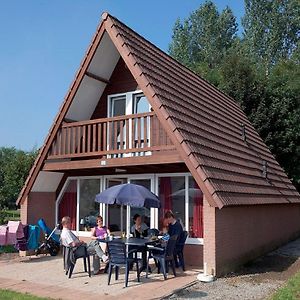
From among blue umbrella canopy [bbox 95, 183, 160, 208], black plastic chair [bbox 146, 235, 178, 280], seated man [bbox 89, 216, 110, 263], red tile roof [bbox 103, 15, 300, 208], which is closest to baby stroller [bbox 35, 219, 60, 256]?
seated man [bbox 89, 216, 110, 263]

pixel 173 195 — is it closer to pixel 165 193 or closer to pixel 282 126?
pixel 165 193

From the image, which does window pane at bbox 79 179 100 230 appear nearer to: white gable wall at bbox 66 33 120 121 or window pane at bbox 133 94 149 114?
white gable wall at bbox 66 33 120 121

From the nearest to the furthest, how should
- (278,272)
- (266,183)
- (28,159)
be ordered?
(278,272), (266,183), (28,159)

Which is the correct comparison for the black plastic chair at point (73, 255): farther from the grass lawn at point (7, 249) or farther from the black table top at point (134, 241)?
the grass lawn at point (7, 249)

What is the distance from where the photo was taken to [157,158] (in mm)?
11555

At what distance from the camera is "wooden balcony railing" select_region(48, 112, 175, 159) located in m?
11.8

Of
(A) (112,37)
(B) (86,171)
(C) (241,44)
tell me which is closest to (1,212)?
(B) (86,171)

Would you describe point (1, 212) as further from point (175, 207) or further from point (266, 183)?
point (266, 183)

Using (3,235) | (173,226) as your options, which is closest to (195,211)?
(173,226)

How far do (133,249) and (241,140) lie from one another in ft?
23.7

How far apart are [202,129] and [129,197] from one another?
3.48 meters

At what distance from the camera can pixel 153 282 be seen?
32.6ft

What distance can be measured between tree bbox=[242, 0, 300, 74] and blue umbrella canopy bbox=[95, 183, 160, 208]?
123ft

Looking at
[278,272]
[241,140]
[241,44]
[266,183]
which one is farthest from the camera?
[241,44]
